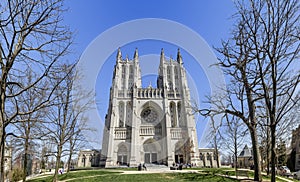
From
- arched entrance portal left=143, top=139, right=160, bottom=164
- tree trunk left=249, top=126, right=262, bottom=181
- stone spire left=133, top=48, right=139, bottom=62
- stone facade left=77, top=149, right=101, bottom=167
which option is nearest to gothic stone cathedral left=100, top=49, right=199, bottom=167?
arched entrance portal left=143, top=139, right=160, bottom=164

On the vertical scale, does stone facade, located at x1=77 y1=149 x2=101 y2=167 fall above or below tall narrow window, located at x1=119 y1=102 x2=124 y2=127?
below

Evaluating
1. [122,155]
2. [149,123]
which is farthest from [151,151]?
[149,123]

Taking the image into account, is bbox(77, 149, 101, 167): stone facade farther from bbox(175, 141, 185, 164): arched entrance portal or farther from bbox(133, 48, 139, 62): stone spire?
bbox(133, 48, 139, 62): stone spire

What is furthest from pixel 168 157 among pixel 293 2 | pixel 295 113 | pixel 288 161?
pixel 293 2

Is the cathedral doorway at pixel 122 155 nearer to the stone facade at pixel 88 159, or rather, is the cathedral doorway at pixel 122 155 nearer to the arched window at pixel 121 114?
the arched window at pixel 121 114

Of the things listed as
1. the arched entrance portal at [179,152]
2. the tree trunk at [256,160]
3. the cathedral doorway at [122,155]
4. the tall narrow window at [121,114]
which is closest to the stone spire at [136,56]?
the tall narrow window at [121,114]

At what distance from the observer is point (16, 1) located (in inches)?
221

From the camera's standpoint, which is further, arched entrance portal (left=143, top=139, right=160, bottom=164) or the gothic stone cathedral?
arched entrance portal (left=143, top=139, right=160, bottom=164)

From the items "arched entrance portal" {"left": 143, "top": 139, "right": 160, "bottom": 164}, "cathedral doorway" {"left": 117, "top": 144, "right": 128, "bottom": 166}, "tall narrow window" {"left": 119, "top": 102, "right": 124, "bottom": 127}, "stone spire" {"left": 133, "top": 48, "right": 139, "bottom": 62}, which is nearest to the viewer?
"cathedral doorway" {"left": 117, "top": 144, "right": 128, "bottom": 166}

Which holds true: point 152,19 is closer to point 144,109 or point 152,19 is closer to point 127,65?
point 144,109

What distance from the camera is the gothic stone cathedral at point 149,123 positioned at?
4103 centimetres

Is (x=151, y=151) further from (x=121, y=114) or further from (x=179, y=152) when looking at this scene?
(x=121, y=114)

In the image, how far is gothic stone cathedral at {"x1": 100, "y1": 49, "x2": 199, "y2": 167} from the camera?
41.0 m

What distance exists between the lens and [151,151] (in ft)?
141
